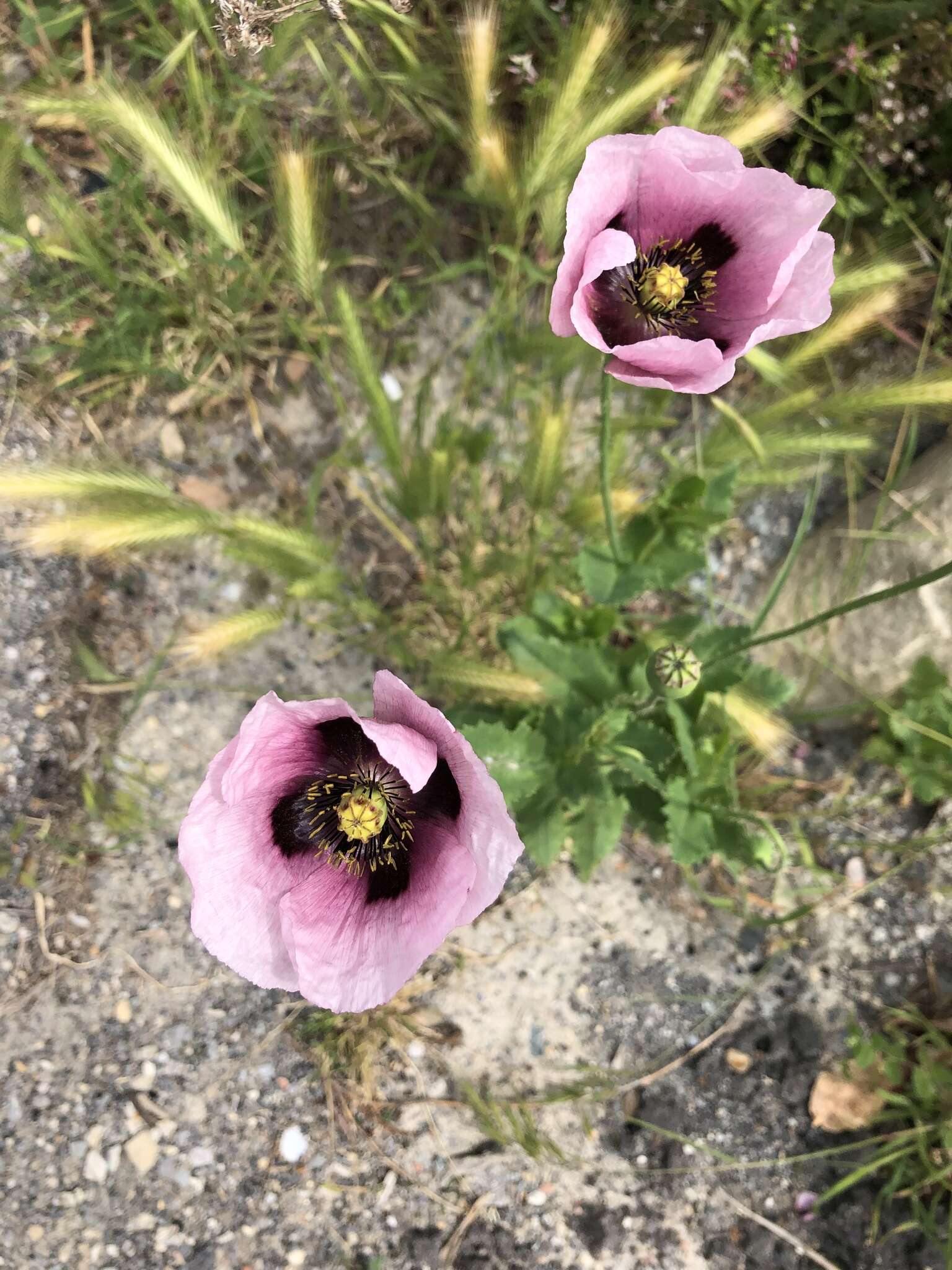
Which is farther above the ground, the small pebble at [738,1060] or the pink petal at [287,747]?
the pink petal at [287,747]

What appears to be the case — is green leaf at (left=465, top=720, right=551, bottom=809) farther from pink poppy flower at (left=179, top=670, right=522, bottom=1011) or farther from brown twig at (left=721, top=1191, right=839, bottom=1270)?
brown twig at (left=721, top=1191, right=839, bottom=1270)

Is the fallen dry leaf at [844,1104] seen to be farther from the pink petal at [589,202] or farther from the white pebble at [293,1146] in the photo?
the pink petal at [589,202]

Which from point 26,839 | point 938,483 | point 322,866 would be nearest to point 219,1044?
point 26,839

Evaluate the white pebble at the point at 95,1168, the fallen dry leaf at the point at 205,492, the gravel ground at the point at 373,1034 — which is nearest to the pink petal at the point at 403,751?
the gravel ground at the point at 373,1034

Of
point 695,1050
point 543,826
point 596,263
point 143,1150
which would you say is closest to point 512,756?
point 543,826

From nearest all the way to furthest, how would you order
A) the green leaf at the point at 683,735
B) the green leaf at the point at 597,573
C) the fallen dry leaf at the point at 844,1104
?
the green leaf at the point at 683,735 < the green leaf at the point at 597,573 < the fallen dry leaf at the point at 844,1104

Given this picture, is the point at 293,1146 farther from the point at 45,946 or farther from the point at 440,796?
the point at 440,796

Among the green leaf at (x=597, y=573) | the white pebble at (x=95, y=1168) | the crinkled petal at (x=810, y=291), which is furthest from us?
the white pebble at (x=95, y=1168)
